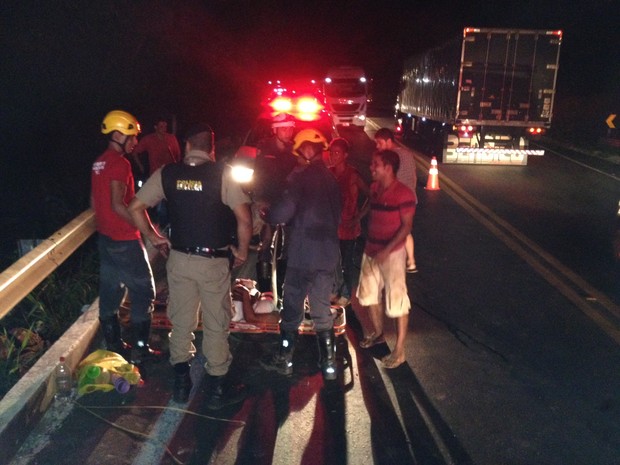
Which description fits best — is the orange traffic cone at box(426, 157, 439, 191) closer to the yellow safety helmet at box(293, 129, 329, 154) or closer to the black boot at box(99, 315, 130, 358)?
the yellow safety helmet at box(293, 129, 329, 154)

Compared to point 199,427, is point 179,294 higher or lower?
higher

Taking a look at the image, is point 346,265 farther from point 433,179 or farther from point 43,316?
point 433,179

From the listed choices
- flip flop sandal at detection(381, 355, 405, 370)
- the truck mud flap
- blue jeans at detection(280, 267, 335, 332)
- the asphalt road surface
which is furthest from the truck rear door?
blue jeans at detection(280, 267, 335, 332)

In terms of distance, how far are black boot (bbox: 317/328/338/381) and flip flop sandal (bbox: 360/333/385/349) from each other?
68 cm

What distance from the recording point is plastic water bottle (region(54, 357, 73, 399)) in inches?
194

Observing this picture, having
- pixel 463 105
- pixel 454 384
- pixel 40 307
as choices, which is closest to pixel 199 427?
pixel 454 384

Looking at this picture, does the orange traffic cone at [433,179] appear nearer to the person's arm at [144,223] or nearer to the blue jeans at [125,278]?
the blue jeans at [125,278]

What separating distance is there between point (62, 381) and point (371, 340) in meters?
2.60

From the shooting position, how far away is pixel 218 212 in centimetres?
472

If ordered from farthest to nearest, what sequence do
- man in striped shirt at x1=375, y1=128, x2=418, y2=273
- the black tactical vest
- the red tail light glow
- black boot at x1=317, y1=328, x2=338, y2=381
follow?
the red tail light glow → man in striped shirt at x1=375, y1=128, x2=418, y2=273 → black boot at x1=317, y1=328, x2=338, y2=381 → the black tactical vest

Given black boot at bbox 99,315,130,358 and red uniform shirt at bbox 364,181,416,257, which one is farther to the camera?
black boot at bbox 99,315,130,358

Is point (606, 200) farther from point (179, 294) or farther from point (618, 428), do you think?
point (179, 294)

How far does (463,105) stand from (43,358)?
1542 centimetres

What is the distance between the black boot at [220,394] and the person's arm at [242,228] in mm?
910
